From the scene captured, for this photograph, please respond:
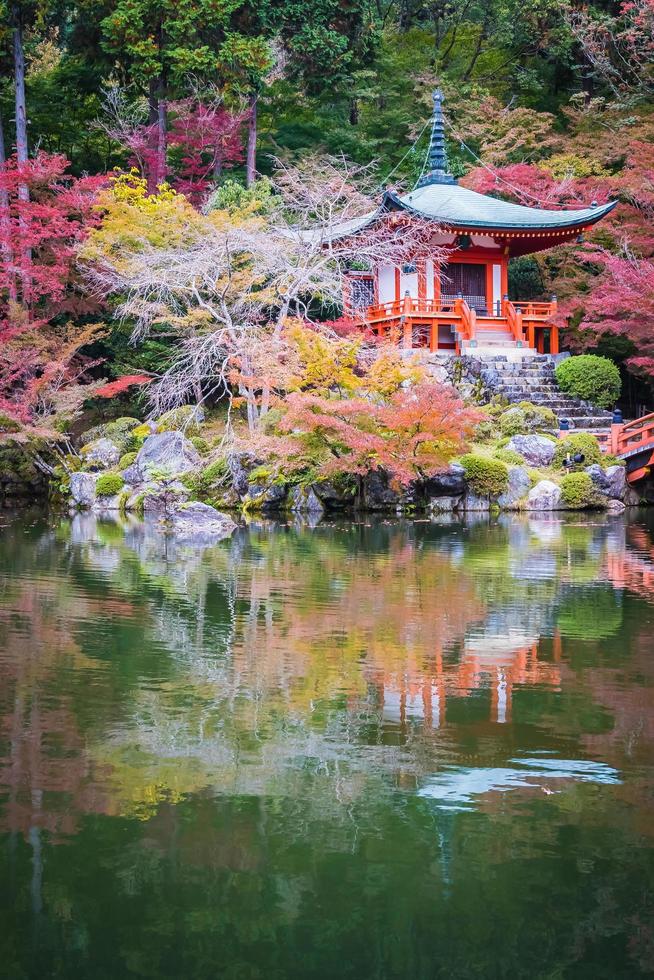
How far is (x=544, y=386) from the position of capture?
2398 cm

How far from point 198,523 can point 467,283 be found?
13.3 metres

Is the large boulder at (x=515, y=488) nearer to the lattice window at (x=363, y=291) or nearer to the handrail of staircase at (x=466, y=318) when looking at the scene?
the handrail of staircase at (x=466, y=318)

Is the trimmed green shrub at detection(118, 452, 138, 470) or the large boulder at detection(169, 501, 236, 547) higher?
the trimmed green shrub at detection(118, 452, 138, 470)

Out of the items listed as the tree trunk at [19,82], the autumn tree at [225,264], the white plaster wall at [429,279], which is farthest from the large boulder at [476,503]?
the tree trunk at [19,82]

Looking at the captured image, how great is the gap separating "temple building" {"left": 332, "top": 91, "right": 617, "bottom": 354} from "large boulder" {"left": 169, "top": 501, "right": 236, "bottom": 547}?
8086mm

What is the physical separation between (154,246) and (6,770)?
64.7 ft

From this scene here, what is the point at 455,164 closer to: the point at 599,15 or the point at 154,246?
the point at 599,15

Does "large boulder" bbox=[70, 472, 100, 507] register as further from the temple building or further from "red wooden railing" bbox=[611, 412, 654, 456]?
"red wooden railing" bbox=[611, 412, 654, 456]

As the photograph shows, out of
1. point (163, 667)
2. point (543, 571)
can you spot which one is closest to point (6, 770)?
point (163, 667)

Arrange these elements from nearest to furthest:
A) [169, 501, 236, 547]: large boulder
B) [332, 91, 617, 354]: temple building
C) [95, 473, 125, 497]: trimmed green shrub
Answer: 1. [169, 501, 236, 547]: large boulder
2. [95, 473, 125, 497]: trimmed green shrub
3. [332, 91, 617, 354]: temple building

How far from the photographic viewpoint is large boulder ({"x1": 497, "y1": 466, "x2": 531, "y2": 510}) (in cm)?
2006

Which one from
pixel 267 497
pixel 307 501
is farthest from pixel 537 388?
pixel 267 497

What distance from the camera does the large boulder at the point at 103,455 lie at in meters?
23.1

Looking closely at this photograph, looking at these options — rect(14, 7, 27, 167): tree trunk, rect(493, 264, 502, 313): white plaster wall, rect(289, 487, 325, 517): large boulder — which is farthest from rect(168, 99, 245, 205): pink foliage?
rect(289, 487, 325, 517): large boulder
